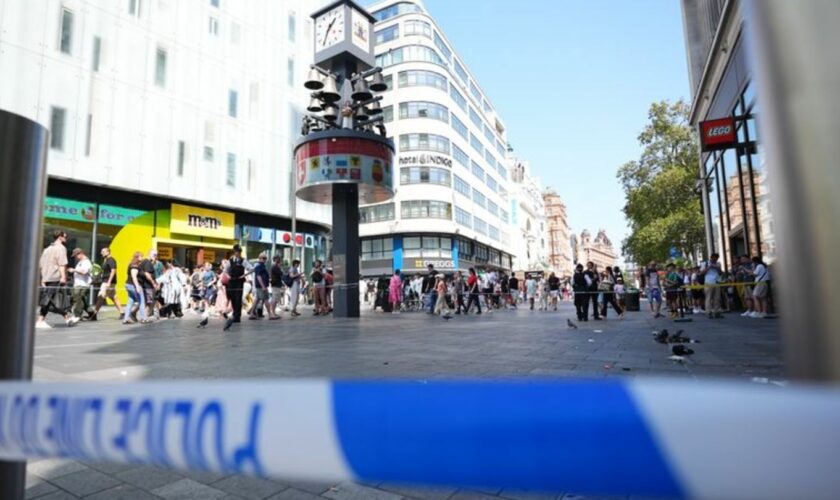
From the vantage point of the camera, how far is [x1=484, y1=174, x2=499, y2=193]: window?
6453 centimetres

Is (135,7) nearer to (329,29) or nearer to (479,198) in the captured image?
(329,29)

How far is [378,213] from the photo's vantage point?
160 ft

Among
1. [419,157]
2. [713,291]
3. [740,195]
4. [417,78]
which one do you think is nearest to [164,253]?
[713,291]

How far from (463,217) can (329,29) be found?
36337 mm

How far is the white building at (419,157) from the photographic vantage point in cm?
4728

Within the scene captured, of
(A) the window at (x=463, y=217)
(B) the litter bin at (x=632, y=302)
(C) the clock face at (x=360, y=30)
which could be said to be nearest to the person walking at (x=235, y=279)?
(C) the clock face at (x=360, y=30)

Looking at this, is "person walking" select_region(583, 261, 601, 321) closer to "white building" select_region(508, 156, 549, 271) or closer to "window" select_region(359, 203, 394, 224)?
"window" select_region(359, 203, 394, 224)

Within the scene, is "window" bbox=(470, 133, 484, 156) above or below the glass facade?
above

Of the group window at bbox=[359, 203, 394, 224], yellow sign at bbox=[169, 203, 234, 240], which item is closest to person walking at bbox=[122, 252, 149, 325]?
yellow sign at bbox=[169, 203, 234, 240]

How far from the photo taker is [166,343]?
7.94 m

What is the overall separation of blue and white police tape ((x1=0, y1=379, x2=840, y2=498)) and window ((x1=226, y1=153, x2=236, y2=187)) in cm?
2724

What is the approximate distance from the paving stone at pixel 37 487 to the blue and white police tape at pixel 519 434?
2.23m

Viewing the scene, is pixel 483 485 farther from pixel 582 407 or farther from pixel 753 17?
pixel 753 17

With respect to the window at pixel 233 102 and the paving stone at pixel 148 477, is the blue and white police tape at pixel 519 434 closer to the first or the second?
the paving stone at pixel 148 477
